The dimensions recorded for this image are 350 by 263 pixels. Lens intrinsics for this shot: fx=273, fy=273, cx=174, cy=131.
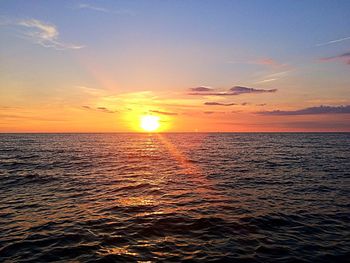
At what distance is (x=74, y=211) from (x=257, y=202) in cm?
1196

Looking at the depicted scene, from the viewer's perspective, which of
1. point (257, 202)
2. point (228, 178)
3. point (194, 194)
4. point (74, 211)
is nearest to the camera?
point (74, 211)

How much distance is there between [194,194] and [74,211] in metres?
8.96

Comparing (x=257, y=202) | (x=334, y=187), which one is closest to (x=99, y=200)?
(x=257, y=202)

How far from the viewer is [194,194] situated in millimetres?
21328

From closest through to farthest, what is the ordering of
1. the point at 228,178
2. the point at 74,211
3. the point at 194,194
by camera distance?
the point at 74,211 → the point at 194,194 → the point at 228,178

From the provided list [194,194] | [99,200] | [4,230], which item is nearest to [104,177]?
[99,200]

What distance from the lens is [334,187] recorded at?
23.5 meters

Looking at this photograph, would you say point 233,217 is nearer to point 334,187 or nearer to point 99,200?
point 99,200

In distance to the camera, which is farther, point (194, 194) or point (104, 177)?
point (104, 177)

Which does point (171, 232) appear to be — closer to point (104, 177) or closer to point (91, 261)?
point (91, 261)

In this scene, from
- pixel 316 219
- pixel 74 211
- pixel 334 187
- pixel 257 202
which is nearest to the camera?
pixel 316 219

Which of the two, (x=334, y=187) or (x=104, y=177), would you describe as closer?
(x=334, y=187)

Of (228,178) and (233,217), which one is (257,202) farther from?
(228,178)

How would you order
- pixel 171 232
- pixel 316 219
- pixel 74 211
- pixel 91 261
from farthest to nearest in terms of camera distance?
pixel 74 211 < pixel 316 219 < pixel 171 232 < pixel 91 261
